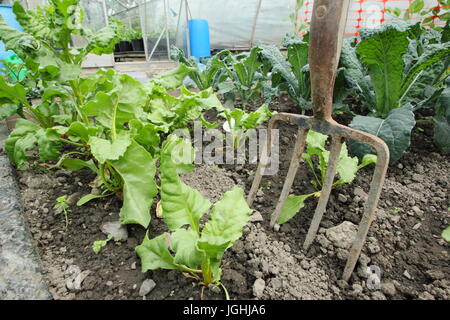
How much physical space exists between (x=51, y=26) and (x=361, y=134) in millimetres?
1366

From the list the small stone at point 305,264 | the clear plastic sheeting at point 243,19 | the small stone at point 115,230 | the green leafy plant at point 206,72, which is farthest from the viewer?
the clear plastic sheeting at point 243,19

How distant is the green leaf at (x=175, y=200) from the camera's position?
97cm

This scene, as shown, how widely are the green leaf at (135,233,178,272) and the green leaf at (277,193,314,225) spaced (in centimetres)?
55

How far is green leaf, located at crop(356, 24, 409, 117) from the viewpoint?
139 cm

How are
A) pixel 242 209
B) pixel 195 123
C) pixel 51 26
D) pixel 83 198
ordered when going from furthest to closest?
pixel 195 123 < pixel 83 198 < pixel 51 26 < pixel 242 209

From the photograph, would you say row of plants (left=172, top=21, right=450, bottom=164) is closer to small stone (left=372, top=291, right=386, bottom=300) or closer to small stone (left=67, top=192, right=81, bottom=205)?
small stone (left=372, top=291, right=386, bottom=300)

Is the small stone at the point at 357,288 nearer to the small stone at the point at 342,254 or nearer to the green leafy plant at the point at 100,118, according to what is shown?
the small stone at the point at 342,254

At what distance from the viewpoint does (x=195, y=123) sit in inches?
77.7

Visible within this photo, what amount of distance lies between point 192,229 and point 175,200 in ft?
0.46

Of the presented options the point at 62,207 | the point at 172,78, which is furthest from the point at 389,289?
the point at 172,78

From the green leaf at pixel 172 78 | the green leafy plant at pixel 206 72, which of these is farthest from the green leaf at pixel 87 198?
the green leafy plant at pixel 206 72

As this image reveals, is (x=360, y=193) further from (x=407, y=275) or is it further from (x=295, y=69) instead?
(x=295, y=69)
